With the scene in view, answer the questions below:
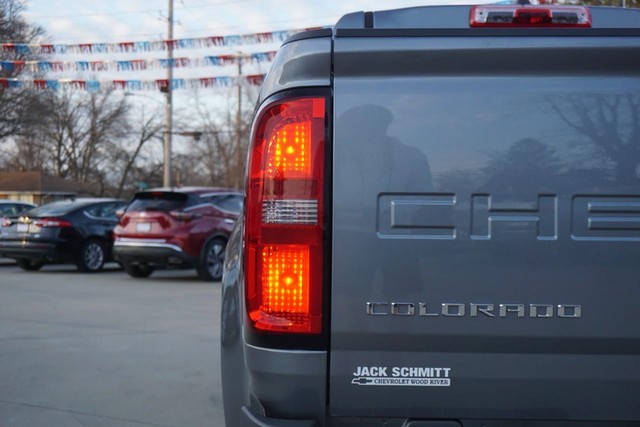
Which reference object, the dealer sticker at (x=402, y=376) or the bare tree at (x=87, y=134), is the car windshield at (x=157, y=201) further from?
the bare tree at (x=87, y=134)

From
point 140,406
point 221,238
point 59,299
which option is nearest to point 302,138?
point 140,406

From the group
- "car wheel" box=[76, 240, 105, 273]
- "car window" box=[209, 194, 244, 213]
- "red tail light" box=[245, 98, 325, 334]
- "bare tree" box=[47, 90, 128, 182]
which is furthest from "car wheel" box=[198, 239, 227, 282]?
"bare tree" box=[47, 90, 128, 182]

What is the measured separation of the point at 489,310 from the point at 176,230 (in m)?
11.9

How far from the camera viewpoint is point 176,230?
14.4m

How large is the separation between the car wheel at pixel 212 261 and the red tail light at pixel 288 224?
1181 cm

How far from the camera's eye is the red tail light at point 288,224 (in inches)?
113

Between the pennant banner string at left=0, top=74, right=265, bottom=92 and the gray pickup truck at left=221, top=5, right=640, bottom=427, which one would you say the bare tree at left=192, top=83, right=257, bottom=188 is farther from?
the gray pickup truck at left=221, top=5, right=640, bottom=427

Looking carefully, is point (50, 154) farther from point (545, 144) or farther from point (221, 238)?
point (545, 144)

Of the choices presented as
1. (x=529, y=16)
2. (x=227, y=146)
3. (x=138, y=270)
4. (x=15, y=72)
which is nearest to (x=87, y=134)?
(x=227, y=146)

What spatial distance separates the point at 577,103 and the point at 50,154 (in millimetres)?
69480

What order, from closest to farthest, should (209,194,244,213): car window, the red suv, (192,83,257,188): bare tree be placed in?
the red suv < (209,194,244,213): car window < (192,83,257,188): bare tree

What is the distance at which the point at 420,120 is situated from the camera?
2.88m

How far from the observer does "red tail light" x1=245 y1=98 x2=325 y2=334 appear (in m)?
2.88

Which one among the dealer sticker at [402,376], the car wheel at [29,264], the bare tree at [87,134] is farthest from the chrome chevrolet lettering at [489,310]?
the bare tree at [87,134]
